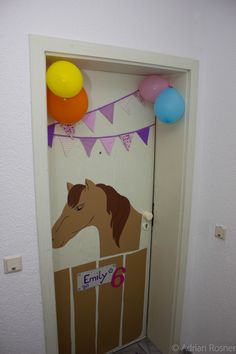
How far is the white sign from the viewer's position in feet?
5.30

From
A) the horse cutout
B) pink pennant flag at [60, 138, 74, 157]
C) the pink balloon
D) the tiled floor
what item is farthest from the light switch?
the tiled floor

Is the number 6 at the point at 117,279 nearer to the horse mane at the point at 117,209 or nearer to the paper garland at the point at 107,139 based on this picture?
the horse mane at the point at 117,209

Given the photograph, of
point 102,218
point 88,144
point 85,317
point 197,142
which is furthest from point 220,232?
point 85,317

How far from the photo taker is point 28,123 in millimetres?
1054

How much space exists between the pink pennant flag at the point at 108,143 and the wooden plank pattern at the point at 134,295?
80 centimetres

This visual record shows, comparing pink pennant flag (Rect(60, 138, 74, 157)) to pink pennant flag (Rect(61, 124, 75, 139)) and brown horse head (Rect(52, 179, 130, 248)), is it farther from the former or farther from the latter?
brown horse head (Rect(52, 179, 130, 248))

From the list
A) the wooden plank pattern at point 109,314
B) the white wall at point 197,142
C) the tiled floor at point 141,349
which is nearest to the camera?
the white wall at point 197,142

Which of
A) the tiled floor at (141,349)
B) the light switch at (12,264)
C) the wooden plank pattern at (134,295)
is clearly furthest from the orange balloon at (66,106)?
the tiled floor at (141,349)

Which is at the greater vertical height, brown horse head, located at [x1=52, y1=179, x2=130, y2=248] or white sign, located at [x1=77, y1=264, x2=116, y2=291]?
brown horse head, located at [x1=52, y1=179, x2=130, y2=248]

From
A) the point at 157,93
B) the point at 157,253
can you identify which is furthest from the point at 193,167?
the point at 157,253

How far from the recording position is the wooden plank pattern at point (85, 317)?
1.62 m

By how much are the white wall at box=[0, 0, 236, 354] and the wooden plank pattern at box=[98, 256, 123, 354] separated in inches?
19.5

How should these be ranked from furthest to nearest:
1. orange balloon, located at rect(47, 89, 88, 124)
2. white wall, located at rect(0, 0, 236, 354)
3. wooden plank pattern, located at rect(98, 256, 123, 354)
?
wooden plank pattern, located at rect(98, 256, 123, 354)
orange balloon, located at rect(47, 89, 88, 124)
white wall, located at rect(0, 0, 236, 354)

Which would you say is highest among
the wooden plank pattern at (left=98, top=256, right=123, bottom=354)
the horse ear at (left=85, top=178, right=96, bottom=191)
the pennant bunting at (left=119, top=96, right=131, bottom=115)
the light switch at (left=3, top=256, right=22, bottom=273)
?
the pennant bunting at (left=119, top=96, right=131, bottom=115)
